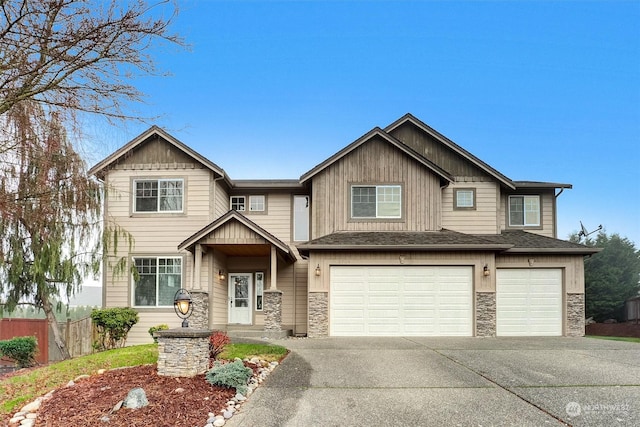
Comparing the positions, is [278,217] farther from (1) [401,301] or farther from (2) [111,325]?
(2) [111,325]

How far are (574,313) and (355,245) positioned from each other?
23.7ft

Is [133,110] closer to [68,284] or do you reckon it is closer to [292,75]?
[68,284]

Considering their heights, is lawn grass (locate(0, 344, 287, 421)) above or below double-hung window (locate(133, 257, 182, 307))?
below

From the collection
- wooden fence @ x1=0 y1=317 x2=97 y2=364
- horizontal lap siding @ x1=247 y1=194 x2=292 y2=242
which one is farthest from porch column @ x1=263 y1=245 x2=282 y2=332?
wooden fence @ x1=0 y1=317 x2=97 y2=364

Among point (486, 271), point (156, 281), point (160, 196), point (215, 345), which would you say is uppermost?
point (160, 196)

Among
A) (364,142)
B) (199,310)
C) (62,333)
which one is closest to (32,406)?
(199,310)

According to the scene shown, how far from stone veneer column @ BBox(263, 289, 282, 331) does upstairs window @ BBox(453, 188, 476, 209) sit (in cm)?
713

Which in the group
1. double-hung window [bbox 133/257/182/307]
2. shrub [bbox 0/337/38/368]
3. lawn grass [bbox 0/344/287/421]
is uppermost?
double-hung window [bbox 133/257/182/307]

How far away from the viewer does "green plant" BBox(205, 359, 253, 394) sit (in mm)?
7107

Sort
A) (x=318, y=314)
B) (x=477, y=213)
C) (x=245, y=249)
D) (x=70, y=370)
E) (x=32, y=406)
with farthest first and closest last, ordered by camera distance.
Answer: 1. (x=477, y=213)
2. (x=245, y=249)
3. (x=318, y=314)
4. (x=70, y=370)
5. (x=32, y=406)

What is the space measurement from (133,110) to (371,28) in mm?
12394

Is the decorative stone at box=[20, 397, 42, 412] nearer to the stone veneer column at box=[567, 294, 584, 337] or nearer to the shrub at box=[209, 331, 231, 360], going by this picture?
the shrub at box=[209, 331, 231, 360]

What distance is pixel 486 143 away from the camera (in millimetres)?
24297

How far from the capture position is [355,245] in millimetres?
14039
